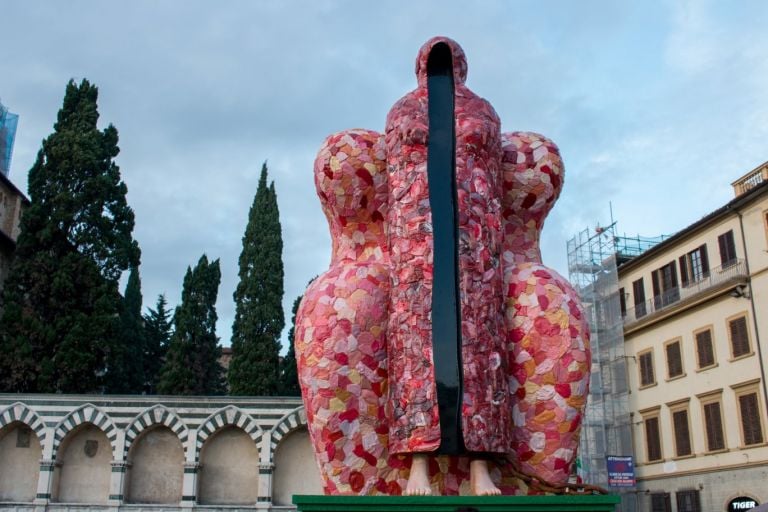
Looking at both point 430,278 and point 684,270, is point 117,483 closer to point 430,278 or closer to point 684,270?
point 430,278

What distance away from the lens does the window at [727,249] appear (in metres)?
28.8

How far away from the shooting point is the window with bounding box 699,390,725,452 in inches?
1126

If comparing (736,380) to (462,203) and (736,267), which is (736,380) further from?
(462,203)

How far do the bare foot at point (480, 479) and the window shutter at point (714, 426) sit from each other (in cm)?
2433

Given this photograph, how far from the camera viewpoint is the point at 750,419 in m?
27.2

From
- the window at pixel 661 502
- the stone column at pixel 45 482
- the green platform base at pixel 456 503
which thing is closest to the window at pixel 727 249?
the window at pixel 661 502

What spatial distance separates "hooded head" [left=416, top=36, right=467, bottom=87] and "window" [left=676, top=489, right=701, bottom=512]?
25.9m

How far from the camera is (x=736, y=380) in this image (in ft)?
91.2

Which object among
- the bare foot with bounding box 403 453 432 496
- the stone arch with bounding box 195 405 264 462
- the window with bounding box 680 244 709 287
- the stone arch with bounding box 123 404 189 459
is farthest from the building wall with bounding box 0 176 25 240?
the bare foot with bounding box 403 453 432 496

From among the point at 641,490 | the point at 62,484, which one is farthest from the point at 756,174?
the point at 62,484

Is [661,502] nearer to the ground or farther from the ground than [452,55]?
nearer to the ground

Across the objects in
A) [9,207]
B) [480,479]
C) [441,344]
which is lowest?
[480,479]

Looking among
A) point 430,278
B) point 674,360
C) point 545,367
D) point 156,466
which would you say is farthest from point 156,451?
point 674,360

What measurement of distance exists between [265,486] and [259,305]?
35.9ft
